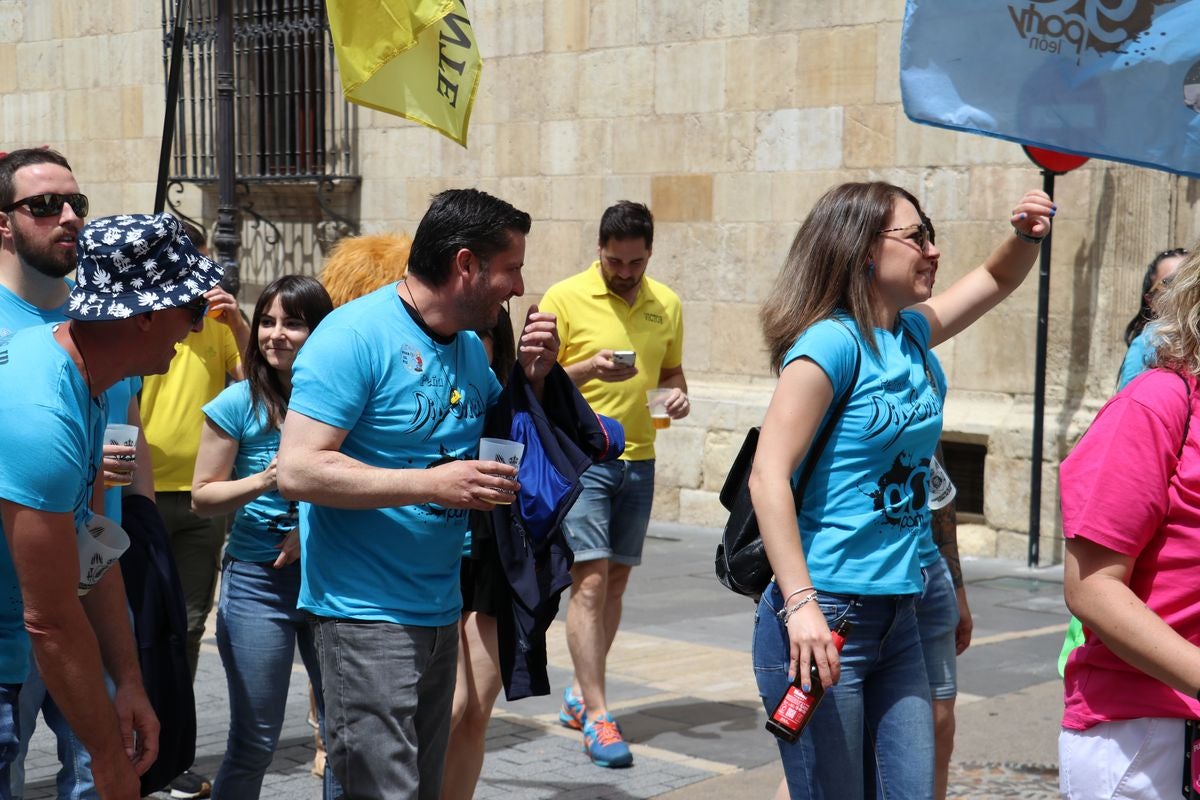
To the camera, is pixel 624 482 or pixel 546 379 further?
pixel 624 482

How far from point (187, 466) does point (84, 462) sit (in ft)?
8.83

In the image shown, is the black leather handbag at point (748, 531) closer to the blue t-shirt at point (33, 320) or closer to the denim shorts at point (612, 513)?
the blue t-shirt at point (33, 320)

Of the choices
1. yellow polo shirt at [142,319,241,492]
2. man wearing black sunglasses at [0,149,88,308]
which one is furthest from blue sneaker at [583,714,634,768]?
man wearing black sunglasses at [0,149,88,308]

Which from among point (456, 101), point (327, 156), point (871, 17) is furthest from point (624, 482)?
point (327, 156)

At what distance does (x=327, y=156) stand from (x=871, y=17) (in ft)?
18.9

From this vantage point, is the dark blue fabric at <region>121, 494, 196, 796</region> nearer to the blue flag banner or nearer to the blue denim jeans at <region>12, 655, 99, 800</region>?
the blue denim jeans at <region>12, 655, 99, 800</region>

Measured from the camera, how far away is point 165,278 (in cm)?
301

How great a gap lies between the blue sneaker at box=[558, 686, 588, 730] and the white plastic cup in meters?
3.17

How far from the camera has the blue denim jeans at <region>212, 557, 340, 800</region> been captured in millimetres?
4242

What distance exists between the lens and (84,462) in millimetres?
2893

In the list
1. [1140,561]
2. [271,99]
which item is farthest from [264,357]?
[271,99]

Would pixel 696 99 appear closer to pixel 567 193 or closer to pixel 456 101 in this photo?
pixel 567 193

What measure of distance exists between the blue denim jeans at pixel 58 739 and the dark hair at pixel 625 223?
10.3 ft

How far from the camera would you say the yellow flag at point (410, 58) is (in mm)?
5094
